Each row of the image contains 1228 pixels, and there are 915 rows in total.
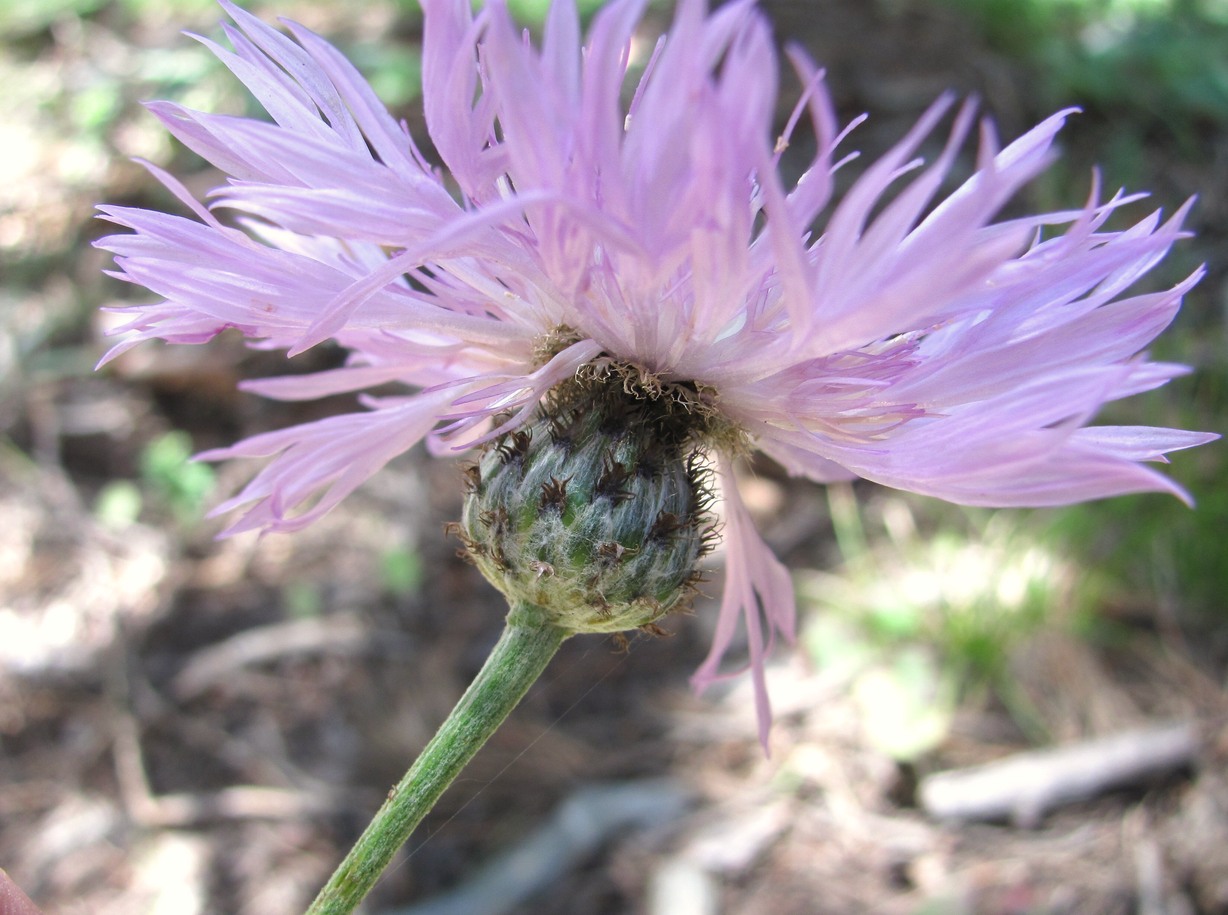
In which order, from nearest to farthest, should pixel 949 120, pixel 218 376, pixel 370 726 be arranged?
pixel 370 726, pixel 218 376, pixel 949 120

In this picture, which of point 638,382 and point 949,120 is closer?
point 638,382

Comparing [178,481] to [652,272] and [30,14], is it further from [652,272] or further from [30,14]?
[30,14]

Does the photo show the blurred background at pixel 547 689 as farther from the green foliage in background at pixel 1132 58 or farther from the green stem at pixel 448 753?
the green foliage in background at pixel 1132 58

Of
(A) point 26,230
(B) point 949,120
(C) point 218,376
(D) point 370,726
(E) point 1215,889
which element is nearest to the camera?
(E) point 1215,889

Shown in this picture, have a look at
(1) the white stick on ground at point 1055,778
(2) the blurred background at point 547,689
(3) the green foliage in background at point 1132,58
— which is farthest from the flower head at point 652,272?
(3) the green foliage in background at point 1132,58

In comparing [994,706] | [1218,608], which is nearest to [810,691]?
[994,706]

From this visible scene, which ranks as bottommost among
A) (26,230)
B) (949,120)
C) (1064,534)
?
(1064,534)

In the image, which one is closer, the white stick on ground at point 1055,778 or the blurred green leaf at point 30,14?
the white stick on ground at point 1055,778

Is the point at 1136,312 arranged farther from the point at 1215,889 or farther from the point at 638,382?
the point at 1215,889
